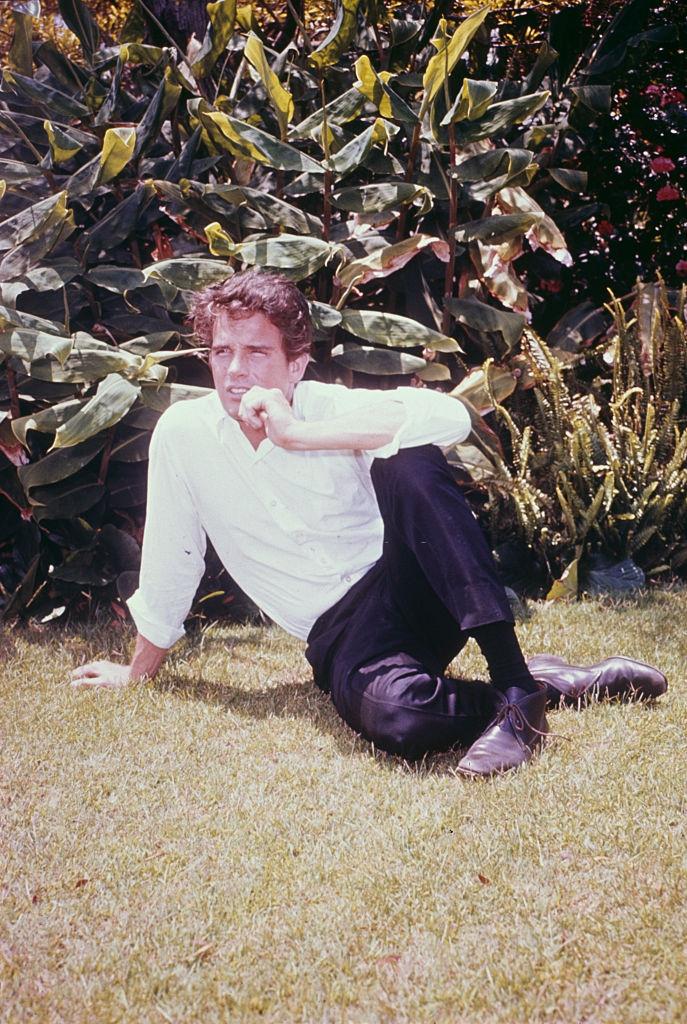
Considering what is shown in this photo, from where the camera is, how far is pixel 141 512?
4309mm

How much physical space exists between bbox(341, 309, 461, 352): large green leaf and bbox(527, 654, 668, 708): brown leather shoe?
1.44 meters

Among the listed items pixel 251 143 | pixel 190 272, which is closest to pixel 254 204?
pixel 251 143

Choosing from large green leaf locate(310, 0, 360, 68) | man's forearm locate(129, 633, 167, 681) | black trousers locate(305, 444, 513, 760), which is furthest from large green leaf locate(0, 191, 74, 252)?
black trousers locate(305, 444, 513, 760)

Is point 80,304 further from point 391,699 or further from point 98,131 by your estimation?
point 391,699

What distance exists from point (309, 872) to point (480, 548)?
2.93 ft

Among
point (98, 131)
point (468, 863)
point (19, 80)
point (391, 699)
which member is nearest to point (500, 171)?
point (98, 131)

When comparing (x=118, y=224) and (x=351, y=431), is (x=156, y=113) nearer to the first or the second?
(x=118, y=224)

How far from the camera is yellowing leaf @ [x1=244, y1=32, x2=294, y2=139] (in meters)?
3.71

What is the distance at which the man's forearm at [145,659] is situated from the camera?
330 cm

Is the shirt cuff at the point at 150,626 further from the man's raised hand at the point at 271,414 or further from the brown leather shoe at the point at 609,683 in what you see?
the brown leather shoe at the point at 609,683

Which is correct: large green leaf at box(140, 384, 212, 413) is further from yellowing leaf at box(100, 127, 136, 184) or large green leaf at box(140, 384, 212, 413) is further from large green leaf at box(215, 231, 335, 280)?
yellowing leaf at box(100, 127, 136, 184)

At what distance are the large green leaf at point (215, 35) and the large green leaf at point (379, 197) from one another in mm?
666

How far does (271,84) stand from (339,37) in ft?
1.49

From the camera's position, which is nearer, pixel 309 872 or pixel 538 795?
pixel 309 872
